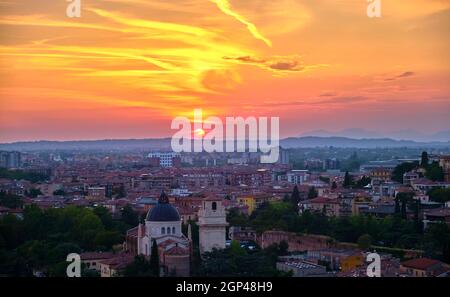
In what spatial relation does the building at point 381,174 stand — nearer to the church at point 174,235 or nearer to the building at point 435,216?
the building at point 435,216

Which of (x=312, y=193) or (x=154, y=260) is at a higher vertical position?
(x=312, y=193)

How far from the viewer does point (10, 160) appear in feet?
35.1

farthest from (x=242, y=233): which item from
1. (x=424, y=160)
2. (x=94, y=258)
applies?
(x=424, y=160)

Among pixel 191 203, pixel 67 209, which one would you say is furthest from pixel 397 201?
pixel 67 209

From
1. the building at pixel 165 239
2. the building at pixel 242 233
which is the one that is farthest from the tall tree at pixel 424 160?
the building at pixel 165 239

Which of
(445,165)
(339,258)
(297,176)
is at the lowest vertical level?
(339,258)

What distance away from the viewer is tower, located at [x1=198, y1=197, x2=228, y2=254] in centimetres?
748

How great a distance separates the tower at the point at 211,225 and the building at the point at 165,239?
6.7 inches

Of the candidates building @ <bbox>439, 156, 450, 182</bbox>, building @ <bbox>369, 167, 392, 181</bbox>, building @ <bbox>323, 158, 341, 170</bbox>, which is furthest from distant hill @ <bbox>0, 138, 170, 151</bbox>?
building @ <bbox>323, 158, 341, 170</bbox>

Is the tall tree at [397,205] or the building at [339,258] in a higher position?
the tall tree at [397,205]

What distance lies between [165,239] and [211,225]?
695mm

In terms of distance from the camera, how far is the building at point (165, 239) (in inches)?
258

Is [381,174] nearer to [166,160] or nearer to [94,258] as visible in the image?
[166,160]
